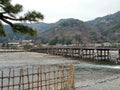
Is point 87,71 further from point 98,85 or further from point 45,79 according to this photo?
point 45,79

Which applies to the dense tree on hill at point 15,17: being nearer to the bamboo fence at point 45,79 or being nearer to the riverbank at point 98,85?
the bamboo fence at point 45,79

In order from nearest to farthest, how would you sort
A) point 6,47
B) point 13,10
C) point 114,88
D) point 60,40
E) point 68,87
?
1. point 13,10
2. point 68,87
3. point 114,88
4. point 6,47
5. point 60,40

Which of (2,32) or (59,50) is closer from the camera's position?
(2,32)

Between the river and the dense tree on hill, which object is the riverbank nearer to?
the river

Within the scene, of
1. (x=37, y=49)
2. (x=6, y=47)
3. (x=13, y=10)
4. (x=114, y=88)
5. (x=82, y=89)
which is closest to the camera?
(x=13, y=10)

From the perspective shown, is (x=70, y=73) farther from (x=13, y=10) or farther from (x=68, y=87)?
(x=13, y=10)

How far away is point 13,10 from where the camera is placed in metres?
7.75

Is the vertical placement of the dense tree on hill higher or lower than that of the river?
higher

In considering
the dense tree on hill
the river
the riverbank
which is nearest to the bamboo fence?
the dense tree on hill

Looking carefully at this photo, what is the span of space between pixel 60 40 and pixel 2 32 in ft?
599

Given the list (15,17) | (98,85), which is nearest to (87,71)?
(98,85)

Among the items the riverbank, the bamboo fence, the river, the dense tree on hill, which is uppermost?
the dense tree on hill

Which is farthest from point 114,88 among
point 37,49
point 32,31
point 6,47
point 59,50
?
A: point 6,47

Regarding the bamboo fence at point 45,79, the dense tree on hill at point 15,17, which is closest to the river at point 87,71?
the bamboo fence at point 45,79
